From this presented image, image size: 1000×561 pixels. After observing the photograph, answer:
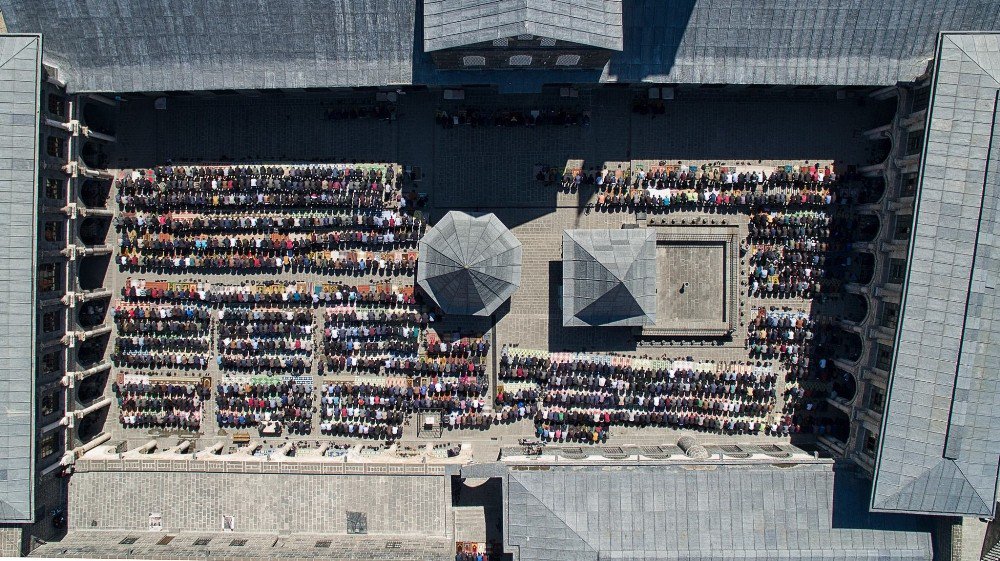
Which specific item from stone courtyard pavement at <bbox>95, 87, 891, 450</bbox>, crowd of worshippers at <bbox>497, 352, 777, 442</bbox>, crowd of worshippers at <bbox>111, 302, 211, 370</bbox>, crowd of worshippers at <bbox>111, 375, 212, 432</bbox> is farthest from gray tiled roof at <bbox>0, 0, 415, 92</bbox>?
crowd of worshippers at <bbox>497, 352, 777, 442</bbox>

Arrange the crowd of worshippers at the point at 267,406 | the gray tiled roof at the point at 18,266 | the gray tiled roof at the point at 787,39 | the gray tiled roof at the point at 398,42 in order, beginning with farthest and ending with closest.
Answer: the crowd of worshippers at the point at 267,406, the gray tiled roof at the point at 398,42, the gray tiled roof at the point at 787,39, the gray tiled roof at the point at 18,266

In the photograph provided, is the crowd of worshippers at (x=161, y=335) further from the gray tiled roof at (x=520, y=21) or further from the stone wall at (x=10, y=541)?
the gray tiled roof at (x=520, y=21)

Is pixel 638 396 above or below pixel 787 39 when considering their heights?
below

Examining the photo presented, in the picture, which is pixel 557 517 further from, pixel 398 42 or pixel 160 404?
pixel 398 42

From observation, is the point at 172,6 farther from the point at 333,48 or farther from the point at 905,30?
the point at 905,30

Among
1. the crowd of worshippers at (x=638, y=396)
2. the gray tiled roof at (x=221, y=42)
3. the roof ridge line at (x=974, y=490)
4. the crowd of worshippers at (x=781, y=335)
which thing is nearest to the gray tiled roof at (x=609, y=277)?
the crowd of worshippers at (x=638, y=396)

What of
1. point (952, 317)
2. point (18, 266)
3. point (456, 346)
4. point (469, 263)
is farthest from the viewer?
point (456, 346)

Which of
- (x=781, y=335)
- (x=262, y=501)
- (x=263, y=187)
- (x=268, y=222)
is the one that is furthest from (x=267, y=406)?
(x=781, y=335)

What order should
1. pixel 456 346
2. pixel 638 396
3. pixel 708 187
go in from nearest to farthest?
pixel 708 187, pixel 638 396, pixel 456 346
